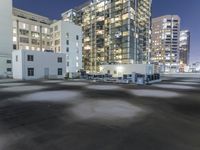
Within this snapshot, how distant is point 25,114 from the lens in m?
8.43

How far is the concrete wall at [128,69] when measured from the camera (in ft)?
127

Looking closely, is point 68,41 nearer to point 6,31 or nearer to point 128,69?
point 6,31

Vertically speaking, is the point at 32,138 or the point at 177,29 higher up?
the point at 177,29

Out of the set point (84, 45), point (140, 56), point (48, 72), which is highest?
point (84, 45)

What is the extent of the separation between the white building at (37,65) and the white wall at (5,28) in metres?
14.0

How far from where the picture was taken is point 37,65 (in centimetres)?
3619

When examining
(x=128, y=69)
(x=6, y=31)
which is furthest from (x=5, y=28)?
(x=128, y=69)

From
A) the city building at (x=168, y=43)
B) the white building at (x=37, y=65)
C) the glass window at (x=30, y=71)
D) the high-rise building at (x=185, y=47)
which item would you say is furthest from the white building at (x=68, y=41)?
the high-rise building at (x=185, y=47)

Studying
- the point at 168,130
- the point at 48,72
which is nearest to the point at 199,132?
the point at 168,130

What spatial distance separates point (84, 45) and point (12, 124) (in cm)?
9180

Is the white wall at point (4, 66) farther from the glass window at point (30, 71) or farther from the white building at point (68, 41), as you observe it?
the white building at point (68, 41)

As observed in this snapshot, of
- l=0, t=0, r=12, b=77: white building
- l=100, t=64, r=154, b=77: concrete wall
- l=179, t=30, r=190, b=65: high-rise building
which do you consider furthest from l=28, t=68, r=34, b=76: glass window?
l=179, t=30, r=190, b=65: high-rise building

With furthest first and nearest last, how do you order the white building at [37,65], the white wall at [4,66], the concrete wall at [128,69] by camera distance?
the white wall at [4,66] < the concrete wall at [128,69] < the white building at [37,65]

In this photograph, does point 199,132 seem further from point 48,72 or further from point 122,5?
point 122,5
